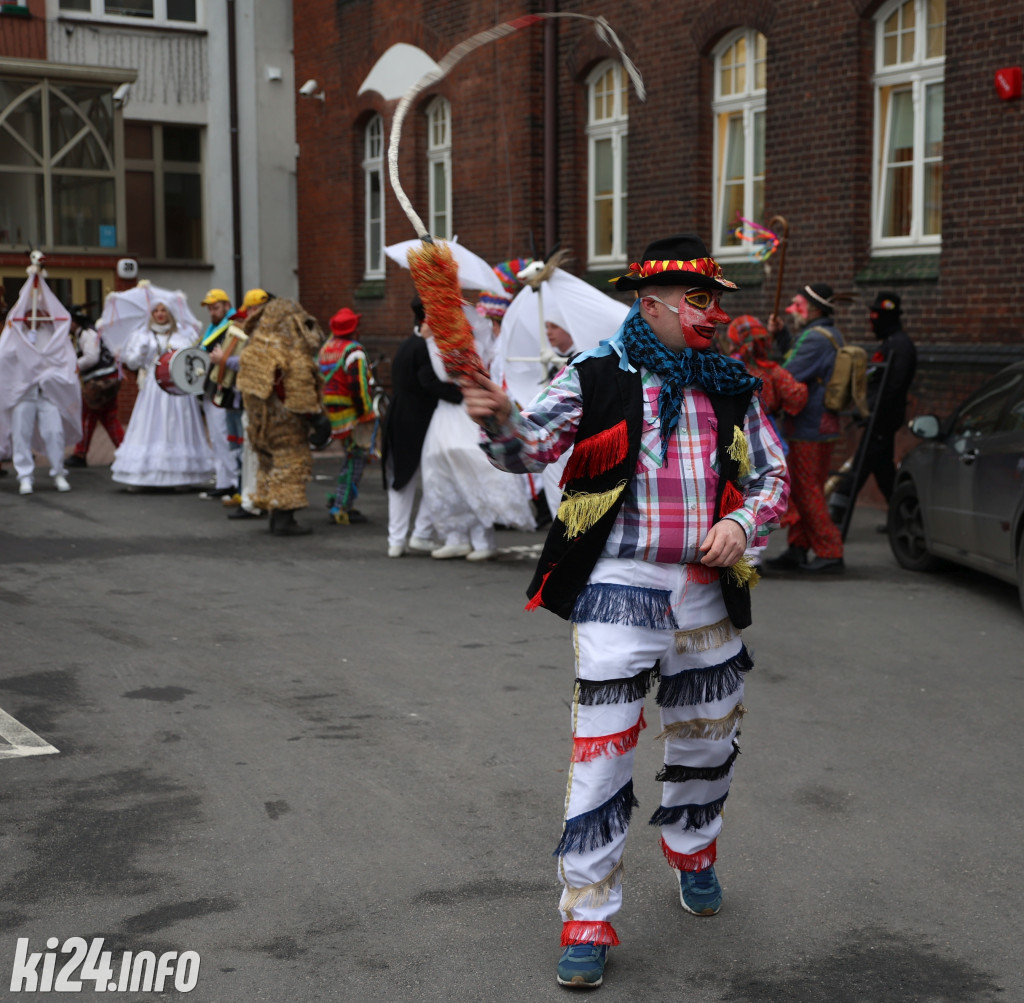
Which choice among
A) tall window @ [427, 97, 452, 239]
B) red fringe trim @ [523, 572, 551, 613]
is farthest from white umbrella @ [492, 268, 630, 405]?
tall window @ [427, 97, 452, 239]

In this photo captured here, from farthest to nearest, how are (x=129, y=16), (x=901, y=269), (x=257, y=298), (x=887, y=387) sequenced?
(x=129, y=16), (x=901, y=269), (x=257, y=298), (x=887, y=387)

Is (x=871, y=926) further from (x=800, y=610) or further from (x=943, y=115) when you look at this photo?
(x=943, y=115)

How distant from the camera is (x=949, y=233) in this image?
43.5ft

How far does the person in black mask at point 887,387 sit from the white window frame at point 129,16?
60.6 ft

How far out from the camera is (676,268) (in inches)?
150

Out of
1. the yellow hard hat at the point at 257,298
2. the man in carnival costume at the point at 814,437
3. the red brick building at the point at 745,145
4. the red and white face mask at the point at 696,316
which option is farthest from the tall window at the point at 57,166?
the red and white face mask at the point at 696,316

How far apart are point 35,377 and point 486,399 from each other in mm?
11712

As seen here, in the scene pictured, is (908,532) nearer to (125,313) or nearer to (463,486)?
(463,486)

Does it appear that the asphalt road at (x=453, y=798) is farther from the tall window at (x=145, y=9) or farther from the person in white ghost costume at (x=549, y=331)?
the tall window at (x=145, y=9)

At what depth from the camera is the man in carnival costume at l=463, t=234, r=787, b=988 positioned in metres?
3.75

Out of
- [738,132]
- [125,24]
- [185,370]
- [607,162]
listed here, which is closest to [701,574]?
[185,370]

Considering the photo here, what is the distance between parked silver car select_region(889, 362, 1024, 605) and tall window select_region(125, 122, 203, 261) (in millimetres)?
19847

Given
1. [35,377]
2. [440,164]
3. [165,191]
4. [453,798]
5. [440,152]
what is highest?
[165,191]

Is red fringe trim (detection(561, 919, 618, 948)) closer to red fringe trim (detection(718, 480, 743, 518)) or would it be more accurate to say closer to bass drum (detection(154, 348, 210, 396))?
red fringe trim (detection(718, 480, 743, 518))
